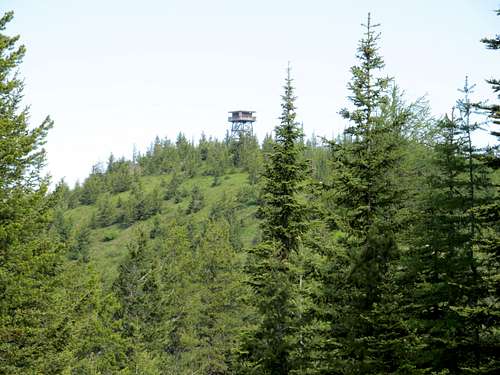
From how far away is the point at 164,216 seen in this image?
13825cm

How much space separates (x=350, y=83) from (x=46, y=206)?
1300 centimetres

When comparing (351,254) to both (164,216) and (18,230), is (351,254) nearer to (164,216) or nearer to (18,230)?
(18,230)

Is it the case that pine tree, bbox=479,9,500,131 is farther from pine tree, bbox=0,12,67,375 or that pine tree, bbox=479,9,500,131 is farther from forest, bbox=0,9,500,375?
pine tree, bbox=0,12,67,375

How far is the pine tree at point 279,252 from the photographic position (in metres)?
19.9

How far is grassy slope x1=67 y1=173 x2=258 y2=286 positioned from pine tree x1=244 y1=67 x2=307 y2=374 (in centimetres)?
8596

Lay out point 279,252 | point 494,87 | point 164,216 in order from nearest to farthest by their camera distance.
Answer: point 494,87, point 279,252, point 164,216

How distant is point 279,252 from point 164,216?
119 m

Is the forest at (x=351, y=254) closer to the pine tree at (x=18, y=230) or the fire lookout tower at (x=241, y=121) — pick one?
the pine tree at (x=18, y=230)

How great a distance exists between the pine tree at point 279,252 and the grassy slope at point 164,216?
86.0m

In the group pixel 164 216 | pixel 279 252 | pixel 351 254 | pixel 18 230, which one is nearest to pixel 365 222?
pixel 351 254

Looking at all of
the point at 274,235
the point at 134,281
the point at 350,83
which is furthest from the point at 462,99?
the point at 134,281

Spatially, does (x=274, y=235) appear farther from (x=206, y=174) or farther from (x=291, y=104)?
(x=206, y=174)

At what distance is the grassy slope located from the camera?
120438 millimetres

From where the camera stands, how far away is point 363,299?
1582cm
